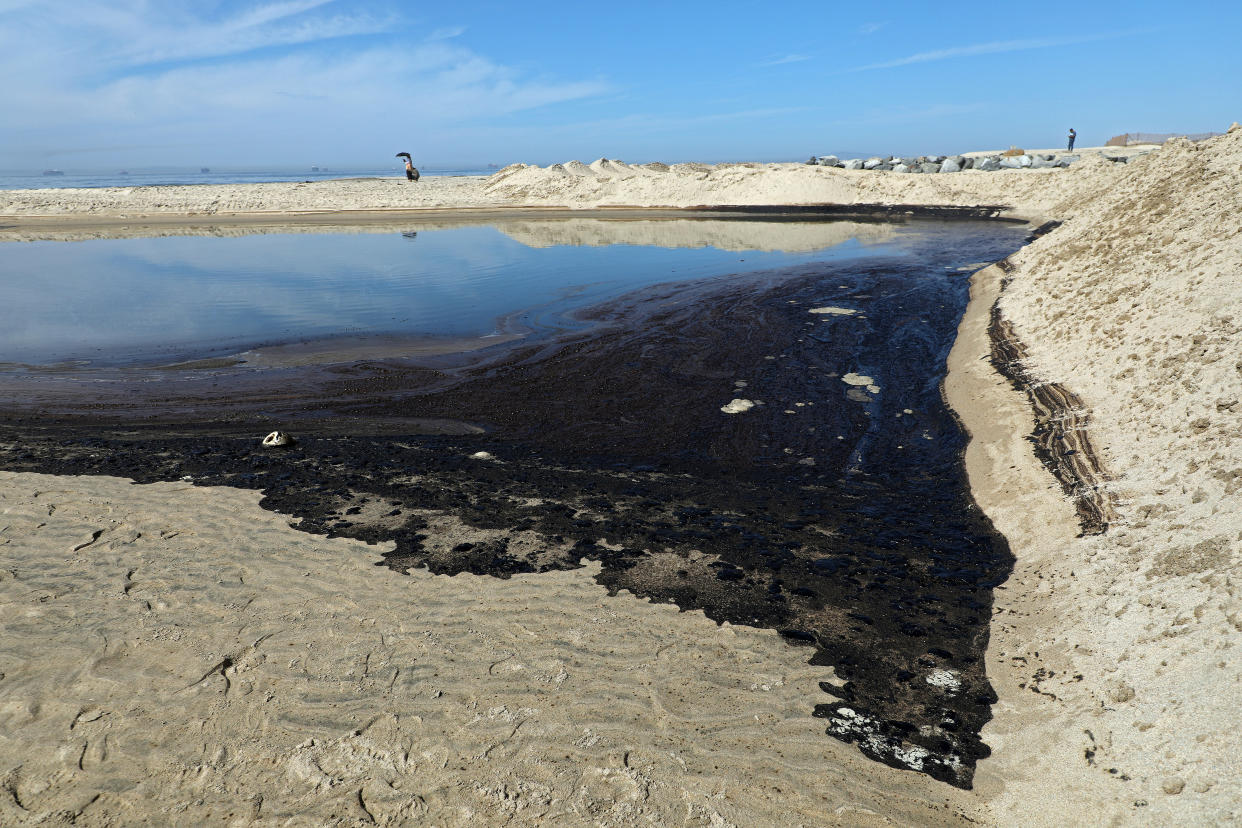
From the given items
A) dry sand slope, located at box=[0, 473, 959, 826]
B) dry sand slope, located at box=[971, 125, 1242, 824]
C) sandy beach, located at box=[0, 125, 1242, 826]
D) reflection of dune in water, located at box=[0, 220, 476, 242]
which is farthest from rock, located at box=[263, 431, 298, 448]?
reflection of dune in water, located at box=[0, 220, 476, 242]

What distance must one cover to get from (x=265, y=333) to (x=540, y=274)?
10.2 m

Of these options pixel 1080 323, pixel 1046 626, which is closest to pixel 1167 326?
pixel 1080 323

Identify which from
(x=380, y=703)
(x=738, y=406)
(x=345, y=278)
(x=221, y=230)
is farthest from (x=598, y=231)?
(x=380, y=703)

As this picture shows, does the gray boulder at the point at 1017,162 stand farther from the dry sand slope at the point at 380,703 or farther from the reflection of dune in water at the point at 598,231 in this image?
the dry sand slope at the point at 380,703

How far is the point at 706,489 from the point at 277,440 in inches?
235

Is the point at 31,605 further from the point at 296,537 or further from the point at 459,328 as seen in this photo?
the point at 459,328

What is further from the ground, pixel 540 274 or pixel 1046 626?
pixel 540 274

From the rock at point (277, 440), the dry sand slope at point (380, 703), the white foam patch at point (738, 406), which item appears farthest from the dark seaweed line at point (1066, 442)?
the rock at point (277, 440)

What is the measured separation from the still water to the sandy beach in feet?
31.7

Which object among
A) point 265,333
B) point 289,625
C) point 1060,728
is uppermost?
point 265,333

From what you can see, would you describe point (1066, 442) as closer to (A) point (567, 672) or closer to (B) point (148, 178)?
(A) point (567, 672)

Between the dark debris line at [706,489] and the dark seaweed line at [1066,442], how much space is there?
988 millimetres

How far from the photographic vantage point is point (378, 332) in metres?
16.1

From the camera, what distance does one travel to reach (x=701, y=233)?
3566 centimetres
